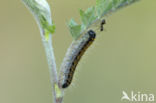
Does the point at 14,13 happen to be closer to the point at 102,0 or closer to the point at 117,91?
the point at 117,91

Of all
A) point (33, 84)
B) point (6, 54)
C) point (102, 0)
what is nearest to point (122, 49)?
point (33, 84)

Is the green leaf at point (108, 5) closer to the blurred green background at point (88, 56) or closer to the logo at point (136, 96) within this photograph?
the logo at point (136, 96)

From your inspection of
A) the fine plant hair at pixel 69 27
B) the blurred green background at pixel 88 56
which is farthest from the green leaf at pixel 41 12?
the blurred green background at pixel 88 56

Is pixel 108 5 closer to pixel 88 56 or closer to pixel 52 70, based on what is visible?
pixel 52 70

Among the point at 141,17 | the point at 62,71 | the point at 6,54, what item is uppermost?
the point at 62,71

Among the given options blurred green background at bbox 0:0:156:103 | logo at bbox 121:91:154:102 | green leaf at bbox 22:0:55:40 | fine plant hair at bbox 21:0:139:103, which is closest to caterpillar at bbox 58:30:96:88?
fine plant hair at bbox 21:0:139:103

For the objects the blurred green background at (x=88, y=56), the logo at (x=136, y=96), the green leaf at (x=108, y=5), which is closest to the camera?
the green leaf at (x=108, y=5)
